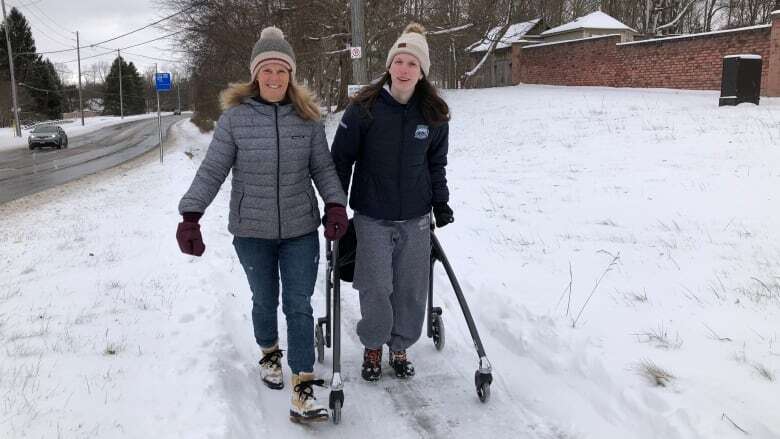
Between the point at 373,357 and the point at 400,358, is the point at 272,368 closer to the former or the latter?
the point at 373,357

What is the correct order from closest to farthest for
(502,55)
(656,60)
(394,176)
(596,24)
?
(394,176)
(656,60)
(596,24)
(502,55)

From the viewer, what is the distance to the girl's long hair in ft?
10.9

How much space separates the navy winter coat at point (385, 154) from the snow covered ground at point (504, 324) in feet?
3.87

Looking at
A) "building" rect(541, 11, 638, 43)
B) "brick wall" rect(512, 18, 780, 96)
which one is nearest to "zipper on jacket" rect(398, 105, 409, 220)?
"brick wall" rect(512, 18, 780, 96)

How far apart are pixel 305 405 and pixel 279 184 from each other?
1.20 m

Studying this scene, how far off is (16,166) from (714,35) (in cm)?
2556

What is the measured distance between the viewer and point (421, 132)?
3.37 metres

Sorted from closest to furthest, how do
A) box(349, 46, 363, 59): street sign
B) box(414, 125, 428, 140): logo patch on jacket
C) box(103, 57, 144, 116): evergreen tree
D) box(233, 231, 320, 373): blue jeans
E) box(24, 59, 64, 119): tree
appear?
box(233, 231, 320, 373): blue jeans < box(414, 125, 428, 140): logo patch on jacket < box(349, 46, 363, 59): street sign < box(24, 59, 64, 119): tree < box(103, 57, 144, 116): evergreen tree

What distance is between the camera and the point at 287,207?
3.08 meters

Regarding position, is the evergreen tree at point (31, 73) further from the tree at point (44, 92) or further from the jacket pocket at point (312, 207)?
the jacket pocket at point (312, 207)

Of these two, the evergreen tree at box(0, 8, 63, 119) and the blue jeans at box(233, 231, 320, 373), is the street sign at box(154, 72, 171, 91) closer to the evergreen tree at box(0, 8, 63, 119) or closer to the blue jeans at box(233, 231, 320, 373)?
the blue jeans at box(233, 231, 320, 373)

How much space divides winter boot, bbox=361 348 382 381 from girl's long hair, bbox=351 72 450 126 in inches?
58.8

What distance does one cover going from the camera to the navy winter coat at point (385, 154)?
331cm

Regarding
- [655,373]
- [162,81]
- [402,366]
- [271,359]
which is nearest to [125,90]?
[162,81]
